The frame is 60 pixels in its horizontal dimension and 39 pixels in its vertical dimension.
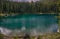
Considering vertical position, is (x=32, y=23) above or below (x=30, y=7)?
below

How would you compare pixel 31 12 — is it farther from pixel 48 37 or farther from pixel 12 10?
pixel 48 37

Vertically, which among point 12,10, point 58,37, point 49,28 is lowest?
point 58,37

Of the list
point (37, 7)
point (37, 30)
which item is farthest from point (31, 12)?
point (37, 30)

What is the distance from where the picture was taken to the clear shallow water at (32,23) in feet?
5.34

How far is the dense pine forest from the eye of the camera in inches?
65.3

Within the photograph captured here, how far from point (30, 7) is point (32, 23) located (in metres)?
0.19

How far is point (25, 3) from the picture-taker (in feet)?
5.54

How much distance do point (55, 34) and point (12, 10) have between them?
58cm

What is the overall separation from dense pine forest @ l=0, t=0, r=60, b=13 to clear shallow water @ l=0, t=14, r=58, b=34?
66mm

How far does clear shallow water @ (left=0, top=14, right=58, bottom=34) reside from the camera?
5.34ft

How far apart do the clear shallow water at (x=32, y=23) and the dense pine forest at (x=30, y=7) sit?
0.22 feet

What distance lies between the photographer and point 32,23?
166 centimetres

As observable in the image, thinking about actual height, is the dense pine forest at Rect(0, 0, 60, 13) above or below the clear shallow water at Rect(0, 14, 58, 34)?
above

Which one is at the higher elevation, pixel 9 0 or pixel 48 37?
pixel 9 0
